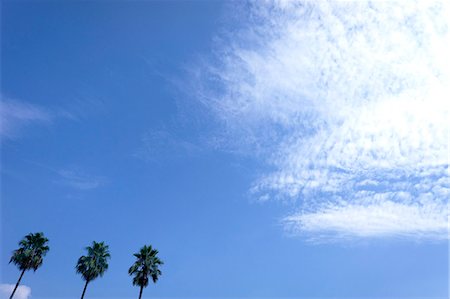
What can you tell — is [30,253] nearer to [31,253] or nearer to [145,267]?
[31,253]

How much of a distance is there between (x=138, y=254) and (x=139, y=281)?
363 cm

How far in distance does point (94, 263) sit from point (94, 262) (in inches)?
5.6

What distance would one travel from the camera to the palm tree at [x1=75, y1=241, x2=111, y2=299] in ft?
149

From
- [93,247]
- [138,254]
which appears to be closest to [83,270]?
[93,247]

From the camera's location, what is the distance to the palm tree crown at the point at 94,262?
45.3m

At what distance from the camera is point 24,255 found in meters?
46.2

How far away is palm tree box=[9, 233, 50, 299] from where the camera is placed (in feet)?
150

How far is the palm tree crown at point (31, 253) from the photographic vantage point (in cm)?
4584

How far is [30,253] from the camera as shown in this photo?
46.6m

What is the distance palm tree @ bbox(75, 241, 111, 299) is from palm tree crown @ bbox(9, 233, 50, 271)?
6638 mm

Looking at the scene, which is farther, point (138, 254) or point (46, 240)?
point (46, 240)

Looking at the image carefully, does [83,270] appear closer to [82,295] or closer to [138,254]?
[82,295]

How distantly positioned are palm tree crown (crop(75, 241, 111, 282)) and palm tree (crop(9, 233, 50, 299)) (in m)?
6.64

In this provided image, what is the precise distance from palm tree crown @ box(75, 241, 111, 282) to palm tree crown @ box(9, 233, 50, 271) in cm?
664
